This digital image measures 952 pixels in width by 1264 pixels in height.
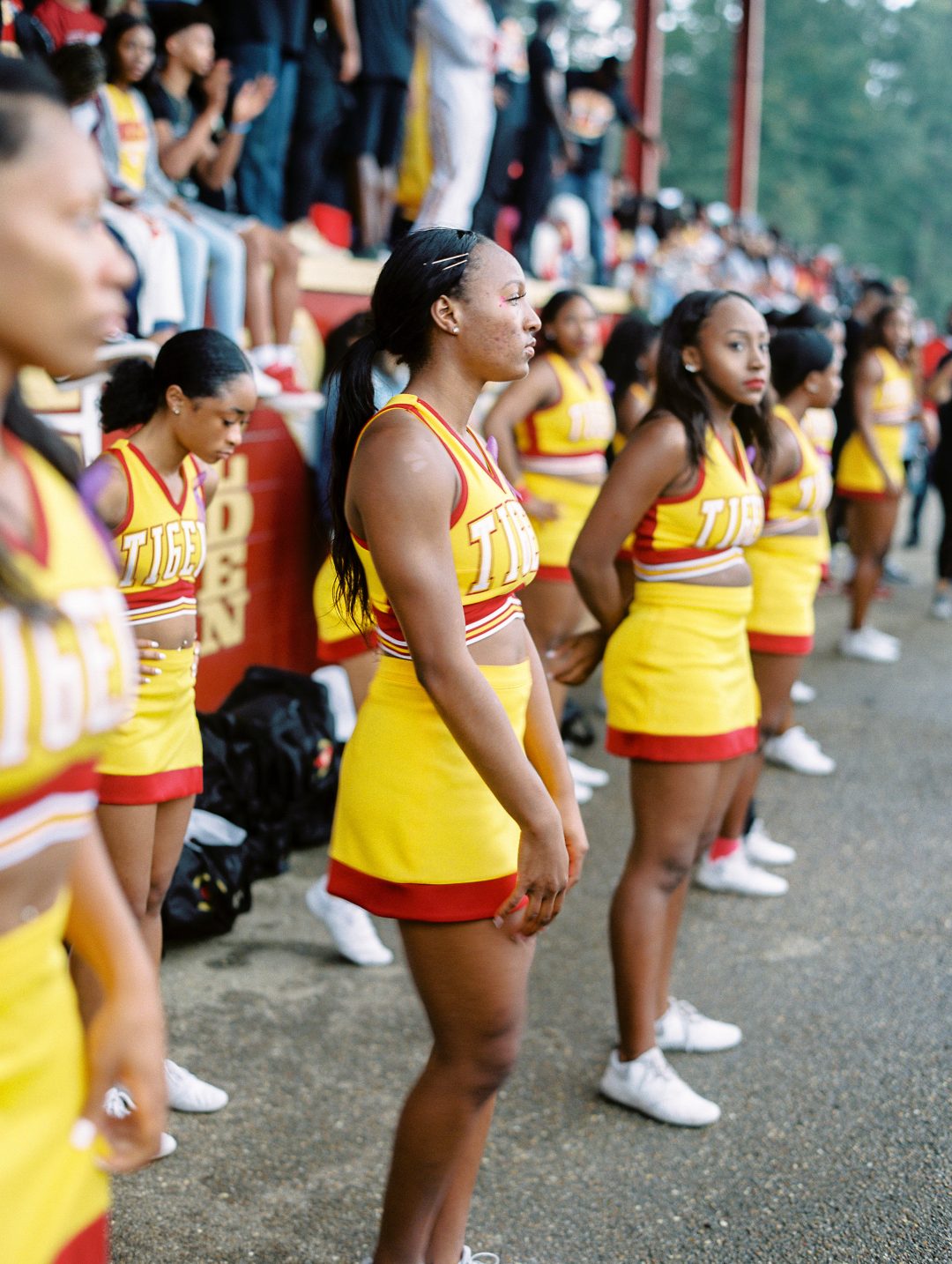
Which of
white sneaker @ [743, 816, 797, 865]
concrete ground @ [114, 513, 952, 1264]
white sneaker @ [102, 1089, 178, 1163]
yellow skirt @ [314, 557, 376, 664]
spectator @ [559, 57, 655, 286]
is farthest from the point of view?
spectator @ [559, 57, 655, 286]

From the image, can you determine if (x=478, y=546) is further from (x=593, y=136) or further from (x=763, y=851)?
(x=593, y=136)

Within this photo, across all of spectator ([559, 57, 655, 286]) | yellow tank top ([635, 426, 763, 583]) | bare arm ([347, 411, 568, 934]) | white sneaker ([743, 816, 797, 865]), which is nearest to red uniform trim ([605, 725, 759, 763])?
yellow tank top ([635, 426, 763, 583])

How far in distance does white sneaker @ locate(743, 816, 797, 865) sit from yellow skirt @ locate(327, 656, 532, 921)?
9.94 ft

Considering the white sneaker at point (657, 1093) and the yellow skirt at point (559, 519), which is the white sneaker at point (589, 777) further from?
the white sneaker at point (657, 1093)

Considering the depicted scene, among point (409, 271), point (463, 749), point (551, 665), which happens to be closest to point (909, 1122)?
point (551, 665)

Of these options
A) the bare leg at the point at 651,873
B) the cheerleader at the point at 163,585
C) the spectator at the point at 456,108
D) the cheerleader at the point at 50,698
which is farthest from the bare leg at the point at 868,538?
the cheerleader at the point at 50,698

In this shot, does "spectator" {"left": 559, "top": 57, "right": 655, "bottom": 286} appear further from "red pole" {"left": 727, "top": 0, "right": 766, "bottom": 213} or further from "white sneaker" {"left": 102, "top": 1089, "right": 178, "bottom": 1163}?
"red pole" {"left": 727, "top": 0, "right": 766, "bottom": 213}

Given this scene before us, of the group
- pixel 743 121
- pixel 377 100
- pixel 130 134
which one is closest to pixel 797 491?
pixel 130 134

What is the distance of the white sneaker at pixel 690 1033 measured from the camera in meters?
3.63

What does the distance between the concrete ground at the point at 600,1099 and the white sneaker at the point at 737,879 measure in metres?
0.05

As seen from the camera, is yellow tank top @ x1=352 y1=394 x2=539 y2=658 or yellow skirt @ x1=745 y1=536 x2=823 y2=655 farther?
yellow skirt @ x1=745 y1=536 x2=823 y2=655

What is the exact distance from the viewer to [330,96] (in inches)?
288

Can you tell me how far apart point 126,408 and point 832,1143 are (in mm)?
2364

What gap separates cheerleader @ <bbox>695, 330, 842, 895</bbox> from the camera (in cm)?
464
